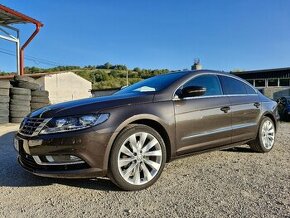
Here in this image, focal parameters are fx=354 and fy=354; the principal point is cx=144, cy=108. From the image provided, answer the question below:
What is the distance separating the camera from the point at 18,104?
12031mm

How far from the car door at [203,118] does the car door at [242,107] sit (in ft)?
0.57

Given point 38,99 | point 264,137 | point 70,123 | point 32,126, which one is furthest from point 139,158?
point 38,99

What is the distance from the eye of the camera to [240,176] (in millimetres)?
4727

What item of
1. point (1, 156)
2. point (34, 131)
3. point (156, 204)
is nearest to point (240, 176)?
point (156, 204)

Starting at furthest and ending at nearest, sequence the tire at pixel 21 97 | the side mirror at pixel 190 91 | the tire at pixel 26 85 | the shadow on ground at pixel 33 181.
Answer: the tire at pixel 26 85, the tire at pixel 21 97, the side mirror at pixel 190 91, the shadow on ground at pixel 33 181

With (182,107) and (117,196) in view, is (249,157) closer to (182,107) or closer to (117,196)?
(182,107)

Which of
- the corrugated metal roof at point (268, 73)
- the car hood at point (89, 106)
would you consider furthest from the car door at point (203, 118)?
the corrugated metal roof at point (268, 73)

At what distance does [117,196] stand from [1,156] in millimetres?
3311

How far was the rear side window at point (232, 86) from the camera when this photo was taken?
19.1ft

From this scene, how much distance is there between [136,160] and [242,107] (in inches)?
94.8

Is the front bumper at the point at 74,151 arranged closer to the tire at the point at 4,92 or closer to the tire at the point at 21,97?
the tire at the point at 4,92

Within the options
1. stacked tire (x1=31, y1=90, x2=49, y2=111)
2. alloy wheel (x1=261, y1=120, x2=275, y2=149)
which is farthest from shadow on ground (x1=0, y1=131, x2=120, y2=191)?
stacked tire (x1=31, y1=90, x2=49, y2=111)

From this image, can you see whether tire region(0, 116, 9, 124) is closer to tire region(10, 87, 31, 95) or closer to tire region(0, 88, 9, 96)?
tire region(0, 88, 9, 96)

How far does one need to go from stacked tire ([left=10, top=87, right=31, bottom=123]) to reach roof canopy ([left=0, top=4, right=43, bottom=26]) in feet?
20.9
